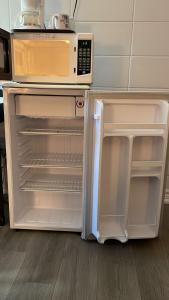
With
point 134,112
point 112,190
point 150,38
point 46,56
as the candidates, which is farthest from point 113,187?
point 150,38

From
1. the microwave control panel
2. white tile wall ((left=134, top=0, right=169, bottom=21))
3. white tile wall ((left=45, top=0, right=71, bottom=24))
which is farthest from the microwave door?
white tile wall ((left=134, top=0, right=169, bottom=21))

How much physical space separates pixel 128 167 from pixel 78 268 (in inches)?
23.5

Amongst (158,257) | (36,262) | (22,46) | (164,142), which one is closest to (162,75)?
(164,142)

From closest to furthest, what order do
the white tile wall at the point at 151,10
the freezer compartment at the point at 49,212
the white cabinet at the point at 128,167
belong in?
the white cabinet at the point at 128,167
the freezer compartment at the point at 49,212
the white tile wall at the point at 151,10

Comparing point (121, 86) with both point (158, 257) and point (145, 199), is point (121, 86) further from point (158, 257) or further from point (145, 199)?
point (158, 257)

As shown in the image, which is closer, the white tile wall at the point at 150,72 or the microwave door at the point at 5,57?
the microwave door at the point at 5,57

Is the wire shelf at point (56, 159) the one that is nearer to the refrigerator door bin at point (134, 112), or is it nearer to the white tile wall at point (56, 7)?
the refrigerator door bin at point (134, 112)

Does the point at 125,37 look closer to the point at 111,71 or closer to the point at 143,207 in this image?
the point at 111,71

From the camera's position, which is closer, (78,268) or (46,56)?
(78,268)

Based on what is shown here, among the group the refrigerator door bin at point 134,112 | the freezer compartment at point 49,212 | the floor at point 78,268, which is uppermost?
the refrigerator door bin at point 134,112

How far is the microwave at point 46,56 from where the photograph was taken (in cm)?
137

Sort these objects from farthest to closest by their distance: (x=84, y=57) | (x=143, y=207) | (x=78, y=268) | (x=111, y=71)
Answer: (x=111, y=71)
(x=143, y=207)
(x=84, y=57)
(x=78, y=268)

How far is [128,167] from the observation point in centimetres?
134

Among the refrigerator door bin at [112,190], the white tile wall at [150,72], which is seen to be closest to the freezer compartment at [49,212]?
the refrigerator door bin at [112,190]
